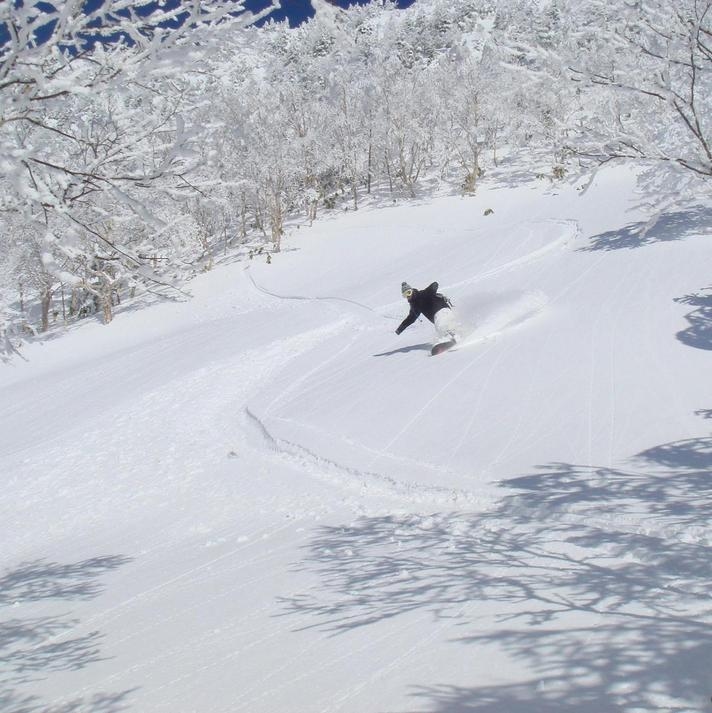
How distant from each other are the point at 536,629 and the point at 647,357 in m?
7.56

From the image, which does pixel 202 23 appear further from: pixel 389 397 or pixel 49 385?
pixel 49 385

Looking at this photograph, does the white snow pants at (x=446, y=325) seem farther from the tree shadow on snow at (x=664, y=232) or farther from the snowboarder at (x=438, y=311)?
the tree shadow on snow at (x=664, y=232)

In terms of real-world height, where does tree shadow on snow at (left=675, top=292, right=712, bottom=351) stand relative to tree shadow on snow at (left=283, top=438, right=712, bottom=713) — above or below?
above

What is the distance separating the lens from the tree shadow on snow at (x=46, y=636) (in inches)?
152

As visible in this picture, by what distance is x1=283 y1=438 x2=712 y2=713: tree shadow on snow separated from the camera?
9.91 feet

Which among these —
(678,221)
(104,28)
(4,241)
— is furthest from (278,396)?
(678,221)

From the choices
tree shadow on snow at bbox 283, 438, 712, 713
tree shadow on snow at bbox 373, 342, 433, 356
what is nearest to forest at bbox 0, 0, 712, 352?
tree shadow on snow at bbox 283, 438, 712, 713

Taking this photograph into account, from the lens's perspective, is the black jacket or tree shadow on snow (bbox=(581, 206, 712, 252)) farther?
tree shadow on snow (bbox=(581, 206, 712, 252))

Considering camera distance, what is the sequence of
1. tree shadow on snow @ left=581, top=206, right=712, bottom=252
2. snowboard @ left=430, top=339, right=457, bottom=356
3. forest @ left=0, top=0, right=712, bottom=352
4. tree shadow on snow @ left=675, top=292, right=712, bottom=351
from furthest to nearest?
tree shadow on snow @ left=581, top=206, right=712, bottom=252 → snowboard @ left=430, top=339, right=457, bottom=356 → tree shadow on snow @ left=675, top=292, right=712, bottom=351 → forest @ left=0, top=0, right=712, bottom=352

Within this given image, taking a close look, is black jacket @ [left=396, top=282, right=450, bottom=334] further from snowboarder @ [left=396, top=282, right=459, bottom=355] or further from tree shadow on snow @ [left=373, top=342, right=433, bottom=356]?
tree shadow on snow @ [left=373, top=342, right=433, bottom=356]

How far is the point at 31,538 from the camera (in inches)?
332

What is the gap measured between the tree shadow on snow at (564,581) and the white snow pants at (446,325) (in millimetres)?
5986

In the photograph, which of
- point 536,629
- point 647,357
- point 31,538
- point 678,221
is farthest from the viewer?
point 678,221

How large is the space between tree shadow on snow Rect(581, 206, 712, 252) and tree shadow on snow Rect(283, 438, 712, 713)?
519 inches
